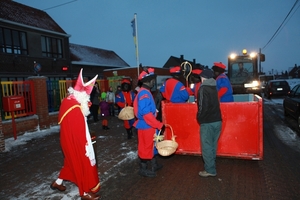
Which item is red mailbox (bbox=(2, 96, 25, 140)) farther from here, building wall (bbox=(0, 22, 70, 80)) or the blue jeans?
building wall (bbox=(0, 22, 70, 80))

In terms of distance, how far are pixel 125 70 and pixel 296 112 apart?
39.7ft

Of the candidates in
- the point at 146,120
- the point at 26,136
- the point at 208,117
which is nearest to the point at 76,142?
the point at 146,120

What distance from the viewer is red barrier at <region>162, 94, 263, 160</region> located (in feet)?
14.4

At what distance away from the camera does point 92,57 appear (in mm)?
24953

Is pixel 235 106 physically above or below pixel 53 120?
above

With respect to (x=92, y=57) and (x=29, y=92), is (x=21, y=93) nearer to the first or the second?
(x=29, y=92)

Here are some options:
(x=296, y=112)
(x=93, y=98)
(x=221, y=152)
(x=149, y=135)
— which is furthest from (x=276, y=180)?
(x=93, y=98)

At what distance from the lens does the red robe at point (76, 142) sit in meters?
3.04

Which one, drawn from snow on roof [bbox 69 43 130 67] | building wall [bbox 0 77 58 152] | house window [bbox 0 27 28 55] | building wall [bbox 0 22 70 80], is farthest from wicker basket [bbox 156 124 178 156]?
snow on roof [bbox 69 43 130 67]

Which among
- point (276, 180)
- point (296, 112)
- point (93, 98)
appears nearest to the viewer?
point (276, 180)

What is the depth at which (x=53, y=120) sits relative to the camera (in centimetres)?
952

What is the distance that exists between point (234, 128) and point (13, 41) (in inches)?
672

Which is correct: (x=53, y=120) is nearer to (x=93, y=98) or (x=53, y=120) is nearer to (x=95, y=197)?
(x=93, y=98)

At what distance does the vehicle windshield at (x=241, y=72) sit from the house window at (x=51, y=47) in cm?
1485
